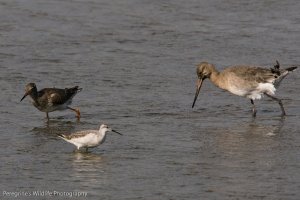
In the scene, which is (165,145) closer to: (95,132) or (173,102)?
(95,132)

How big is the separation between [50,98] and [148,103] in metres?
1.88

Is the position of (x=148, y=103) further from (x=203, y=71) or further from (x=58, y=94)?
(x=58, y=94)

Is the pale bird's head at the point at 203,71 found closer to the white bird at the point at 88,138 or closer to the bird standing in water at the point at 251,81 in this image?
the bird standing in water at the point at 251,81

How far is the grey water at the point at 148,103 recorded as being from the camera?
41.4 ft

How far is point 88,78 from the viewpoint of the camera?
19.5m

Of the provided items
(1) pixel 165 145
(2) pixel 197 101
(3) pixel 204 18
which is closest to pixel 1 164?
(1) pixel 165 145

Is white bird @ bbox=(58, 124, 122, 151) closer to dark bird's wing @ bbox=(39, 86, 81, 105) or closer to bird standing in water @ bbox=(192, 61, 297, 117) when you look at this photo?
dark bird's wing @ bbox=(39, 86, 81, 105)

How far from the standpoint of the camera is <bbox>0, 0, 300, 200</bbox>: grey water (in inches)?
497

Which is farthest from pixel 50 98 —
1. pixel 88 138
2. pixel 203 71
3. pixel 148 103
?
pixel 203 71

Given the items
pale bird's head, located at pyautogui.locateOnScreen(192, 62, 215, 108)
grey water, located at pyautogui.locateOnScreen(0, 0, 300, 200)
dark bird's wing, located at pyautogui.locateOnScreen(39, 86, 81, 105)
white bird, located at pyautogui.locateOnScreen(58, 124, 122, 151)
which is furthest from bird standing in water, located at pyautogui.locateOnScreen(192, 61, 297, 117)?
white bird, located at pyautogui.locateOnScreen(58, 124, 122, 151)

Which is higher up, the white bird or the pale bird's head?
the pale bird's head

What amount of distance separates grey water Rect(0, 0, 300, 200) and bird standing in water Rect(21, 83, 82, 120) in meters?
0.24

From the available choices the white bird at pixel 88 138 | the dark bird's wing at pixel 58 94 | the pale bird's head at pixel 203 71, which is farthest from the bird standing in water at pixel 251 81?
the white bird at pixel 88 138

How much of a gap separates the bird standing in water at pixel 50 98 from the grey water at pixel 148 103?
0.79 ft
